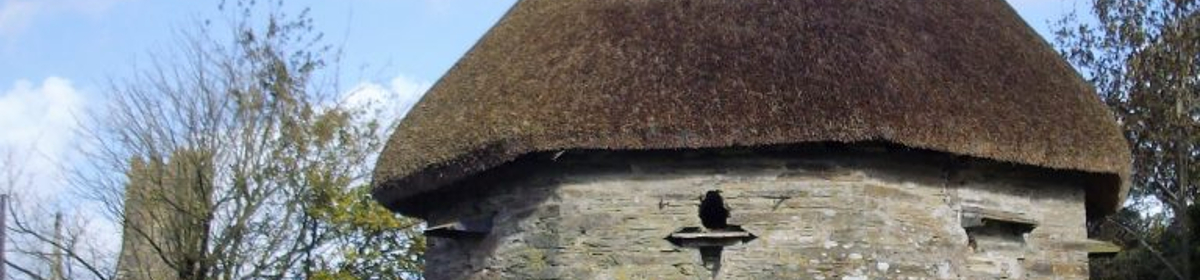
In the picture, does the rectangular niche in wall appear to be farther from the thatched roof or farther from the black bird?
the black bird

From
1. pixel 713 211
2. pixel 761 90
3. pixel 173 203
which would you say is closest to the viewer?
pixel 761 90

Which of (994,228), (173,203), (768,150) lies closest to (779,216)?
(768,150)

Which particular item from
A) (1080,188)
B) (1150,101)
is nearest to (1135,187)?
(1150,101)

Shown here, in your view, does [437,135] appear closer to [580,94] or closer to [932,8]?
[580,94]

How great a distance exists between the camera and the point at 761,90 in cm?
1242

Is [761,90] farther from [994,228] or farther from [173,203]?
[173,203]

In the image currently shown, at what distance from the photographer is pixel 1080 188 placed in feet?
45.3

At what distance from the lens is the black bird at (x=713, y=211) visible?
12.5 m

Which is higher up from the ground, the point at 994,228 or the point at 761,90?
the point at 761,90

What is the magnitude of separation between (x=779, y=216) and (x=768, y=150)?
0.49m

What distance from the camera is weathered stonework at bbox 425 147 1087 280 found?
40.1 ft

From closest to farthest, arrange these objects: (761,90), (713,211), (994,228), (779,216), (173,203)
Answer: (779,216)
(761,90)
(713,211)
(994,228)
(173,203)

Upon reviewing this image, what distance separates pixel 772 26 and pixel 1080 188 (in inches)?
117

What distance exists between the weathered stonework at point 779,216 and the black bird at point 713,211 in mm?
74
